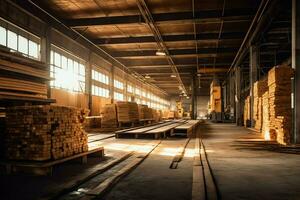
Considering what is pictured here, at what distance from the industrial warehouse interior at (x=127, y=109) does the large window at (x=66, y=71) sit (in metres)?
0.06

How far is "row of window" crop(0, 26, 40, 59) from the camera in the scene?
36.0 feet

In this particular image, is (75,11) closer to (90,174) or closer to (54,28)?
(54,28)

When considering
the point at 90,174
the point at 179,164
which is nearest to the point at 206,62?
the point at 179,164

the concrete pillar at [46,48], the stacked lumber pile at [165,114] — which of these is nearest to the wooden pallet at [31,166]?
the concrete pillar at [46,48]

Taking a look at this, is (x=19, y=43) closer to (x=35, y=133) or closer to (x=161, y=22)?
(x=161, y=22)

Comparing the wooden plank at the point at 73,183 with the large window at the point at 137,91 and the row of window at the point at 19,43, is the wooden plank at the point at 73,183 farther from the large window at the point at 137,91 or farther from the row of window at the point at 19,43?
the large window at the point at 137,91

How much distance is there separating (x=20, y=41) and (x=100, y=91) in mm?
10113

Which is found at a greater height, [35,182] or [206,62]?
[206,62]

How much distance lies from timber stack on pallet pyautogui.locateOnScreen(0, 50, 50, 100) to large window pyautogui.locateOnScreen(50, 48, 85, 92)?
497 centimetres

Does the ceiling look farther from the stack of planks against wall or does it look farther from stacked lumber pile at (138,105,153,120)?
the stack of planks against wall

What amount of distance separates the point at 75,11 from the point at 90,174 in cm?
1040

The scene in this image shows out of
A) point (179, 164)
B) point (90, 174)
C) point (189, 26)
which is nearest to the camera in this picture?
point (90, 174)

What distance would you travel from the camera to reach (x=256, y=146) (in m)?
9.42

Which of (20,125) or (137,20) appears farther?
(137,20)
